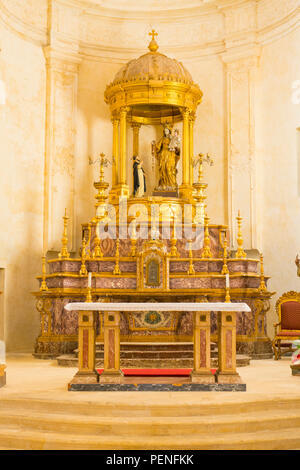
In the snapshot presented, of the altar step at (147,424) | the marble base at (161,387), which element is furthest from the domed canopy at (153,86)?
the altar step at (147,424)

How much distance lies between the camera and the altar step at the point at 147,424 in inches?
241

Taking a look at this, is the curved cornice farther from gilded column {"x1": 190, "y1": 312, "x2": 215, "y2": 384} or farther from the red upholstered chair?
gilded column {"x1": 190, "y1": 312, "x2": 215, "y2": 384}

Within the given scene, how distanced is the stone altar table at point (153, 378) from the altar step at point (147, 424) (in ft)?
3.04

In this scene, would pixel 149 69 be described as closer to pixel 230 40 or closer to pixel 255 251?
pixel 230 40

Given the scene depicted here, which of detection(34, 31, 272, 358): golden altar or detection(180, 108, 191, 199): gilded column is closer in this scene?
detection(34, 31, 272, 358): golden altar

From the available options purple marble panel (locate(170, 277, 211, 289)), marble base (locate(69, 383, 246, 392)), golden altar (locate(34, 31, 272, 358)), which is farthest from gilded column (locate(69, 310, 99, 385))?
purple marble panel (locate(170, 277, 211, 289))

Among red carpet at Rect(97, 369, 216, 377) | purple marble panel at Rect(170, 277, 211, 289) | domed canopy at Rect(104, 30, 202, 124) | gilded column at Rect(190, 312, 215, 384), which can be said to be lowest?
red carpet at Rect(97, 369, 216, 377)

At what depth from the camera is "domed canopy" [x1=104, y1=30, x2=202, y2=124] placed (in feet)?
43.4

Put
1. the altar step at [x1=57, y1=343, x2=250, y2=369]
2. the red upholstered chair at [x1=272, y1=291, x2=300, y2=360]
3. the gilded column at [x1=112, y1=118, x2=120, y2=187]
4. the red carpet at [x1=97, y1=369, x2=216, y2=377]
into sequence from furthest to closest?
the gilded column at [x1=112, y1=118, x2=120, y2=187] → the red upholstered chair at [x1=272, y1=291, x2=300, y2=360] → the altar step at [x1=57, y1=343, x2=250, y2=369] → the red carpet at [x1=97, y1=369, x2=216, y2=377]

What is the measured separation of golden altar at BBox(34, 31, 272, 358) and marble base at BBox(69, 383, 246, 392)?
311 centimetres

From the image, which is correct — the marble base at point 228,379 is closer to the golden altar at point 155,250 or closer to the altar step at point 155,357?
the altar step at point 155,357

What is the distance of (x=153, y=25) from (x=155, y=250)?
6.46m
